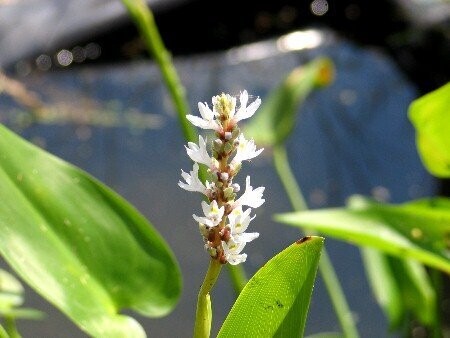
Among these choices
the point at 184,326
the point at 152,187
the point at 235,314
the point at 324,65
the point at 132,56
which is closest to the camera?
the point at 235,314

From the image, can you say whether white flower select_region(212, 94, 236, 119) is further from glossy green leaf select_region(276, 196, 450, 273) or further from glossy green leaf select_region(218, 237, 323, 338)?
glossy green leaf select_region(276, 196, 450, 273)

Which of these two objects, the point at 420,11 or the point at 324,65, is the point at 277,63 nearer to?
the point at 420,11

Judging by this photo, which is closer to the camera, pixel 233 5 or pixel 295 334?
pixel 295 334

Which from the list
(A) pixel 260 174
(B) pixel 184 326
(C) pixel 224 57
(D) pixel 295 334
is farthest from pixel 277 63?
(D) pixel 295 334

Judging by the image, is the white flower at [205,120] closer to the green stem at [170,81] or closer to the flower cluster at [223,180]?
the flower cluster at [223,180]

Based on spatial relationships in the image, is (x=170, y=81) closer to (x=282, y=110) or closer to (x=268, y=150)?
(x=282, y=110)

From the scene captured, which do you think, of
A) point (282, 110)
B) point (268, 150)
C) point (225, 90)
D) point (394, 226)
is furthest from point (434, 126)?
point (225, 90)

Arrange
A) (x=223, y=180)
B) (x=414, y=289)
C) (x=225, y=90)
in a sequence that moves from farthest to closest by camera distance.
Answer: (x=225, y=90), (x=414, y=289), (x=223, y=180)

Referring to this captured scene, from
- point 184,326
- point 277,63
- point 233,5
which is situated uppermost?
point 233,5
